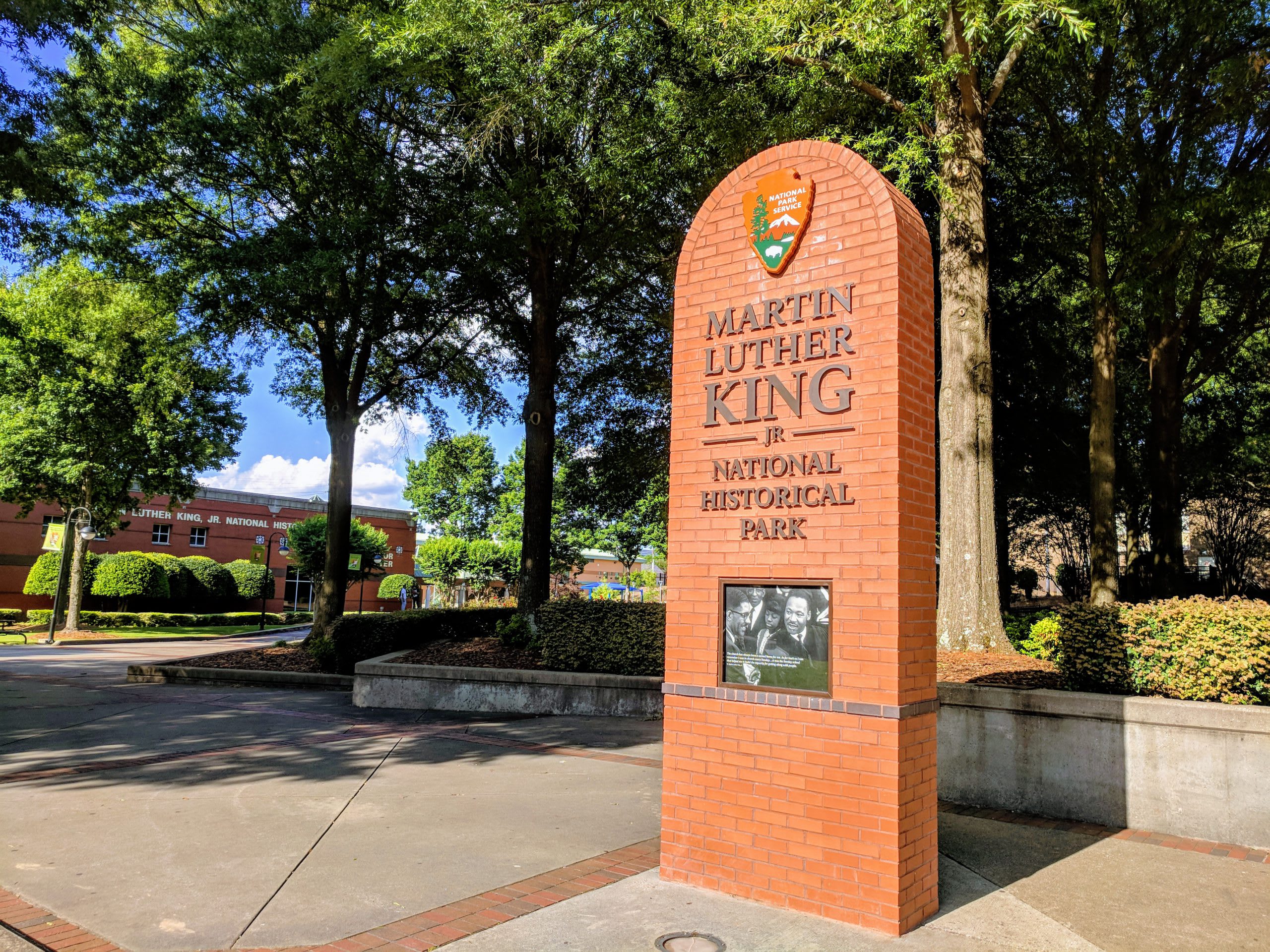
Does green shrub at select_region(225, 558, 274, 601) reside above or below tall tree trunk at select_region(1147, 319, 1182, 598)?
below

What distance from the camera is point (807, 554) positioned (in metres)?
5.00

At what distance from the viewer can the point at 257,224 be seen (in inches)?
728

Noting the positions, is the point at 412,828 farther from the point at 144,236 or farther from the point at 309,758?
the point at 144,236

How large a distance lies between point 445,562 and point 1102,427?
5267 cm

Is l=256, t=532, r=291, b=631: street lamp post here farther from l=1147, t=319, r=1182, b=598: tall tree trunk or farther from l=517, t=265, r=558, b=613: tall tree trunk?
l=1147, t=319, r=1182, b=598: tall tree trunk

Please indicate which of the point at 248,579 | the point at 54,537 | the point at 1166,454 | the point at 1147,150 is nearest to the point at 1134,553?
the point at 1166,454

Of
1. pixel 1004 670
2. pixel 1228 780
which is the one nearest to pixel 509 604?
pixel 1004 670

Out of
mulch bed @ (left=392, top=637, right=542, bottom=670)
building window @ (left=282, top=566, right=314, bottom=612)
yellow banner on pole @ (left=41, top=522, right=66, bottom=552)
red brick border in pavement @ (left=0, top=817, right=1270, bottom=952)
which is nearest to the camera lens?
red brick border in pavement @ (left=0, top=817, right=1270, bottom=952)

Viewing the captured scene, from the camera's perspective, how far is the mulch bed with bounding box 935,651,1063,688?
793cm

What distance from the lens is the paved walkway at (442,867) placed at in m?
4.43

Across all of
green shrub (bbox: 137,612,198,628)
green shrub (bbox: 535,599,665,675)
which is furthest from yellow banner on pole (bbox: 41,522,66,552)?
green shrub (bbox: 535,599,665,675)

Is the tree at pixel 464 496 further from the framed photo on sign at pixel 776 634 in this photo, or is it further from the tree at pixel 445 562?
the framed photo on sign at pixel 776 634

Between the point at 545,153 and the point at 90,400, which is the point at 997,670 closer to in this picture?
the point at 545,153

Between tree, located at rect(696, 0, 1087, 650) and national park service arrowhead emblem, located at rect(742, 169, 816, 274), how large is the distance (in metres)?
5.39
